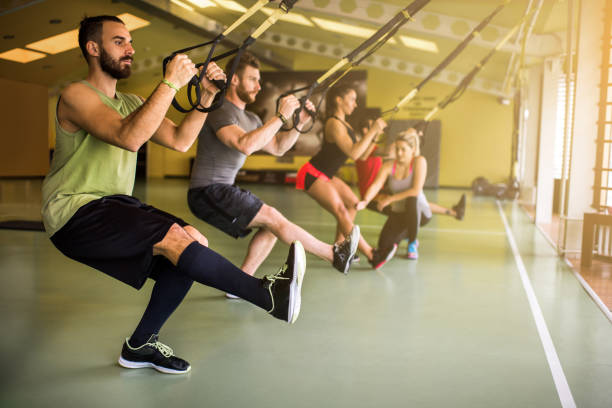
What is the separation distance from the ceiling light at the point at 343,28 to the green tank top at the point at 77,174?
10.5 metres

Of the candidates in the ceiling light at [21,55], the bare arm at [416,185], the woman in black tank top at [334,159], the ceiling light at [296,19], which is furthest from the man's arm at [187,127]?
the ceiling light at [21,55]

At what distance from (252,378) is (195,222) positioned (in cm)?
493

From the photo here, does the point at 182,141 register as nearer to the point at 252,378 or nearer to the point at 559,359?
the point at 252,378

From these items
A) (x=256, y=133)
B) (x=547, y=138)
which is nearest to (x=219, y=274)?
(x=256, y=133)

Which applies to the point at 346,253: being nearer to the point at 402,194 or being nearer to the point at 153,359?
the point at 153,359

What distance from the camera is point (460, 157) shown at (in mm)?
16578

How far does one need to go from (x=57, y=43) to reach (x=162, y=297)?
40.1ft

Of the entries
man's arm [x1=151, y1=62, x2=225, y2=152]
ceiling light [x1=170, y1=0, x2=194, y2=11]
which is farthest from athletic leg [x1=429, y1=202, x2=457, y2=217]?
ceiling light [x1=170, y1=0, x2=194, y2=11]

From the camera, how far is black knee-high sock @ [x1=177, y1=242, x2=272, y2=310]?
1.84 metres

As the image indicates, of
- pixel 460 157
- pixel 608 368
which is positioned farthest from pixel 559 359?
pixel 460 157

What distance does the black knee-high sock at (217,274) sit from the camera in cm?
184

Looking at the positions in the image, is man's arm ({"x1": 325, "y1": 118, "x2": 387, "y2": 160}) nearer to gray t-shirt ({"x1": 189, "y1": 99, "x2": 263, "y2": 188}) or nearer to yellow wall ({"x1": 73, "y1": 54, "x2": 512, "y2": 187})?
gray t-shirt ({"x1": 189, "y1": 99, "x2": 263, "y2": 188})

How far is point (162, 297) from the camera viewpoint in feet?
6.74

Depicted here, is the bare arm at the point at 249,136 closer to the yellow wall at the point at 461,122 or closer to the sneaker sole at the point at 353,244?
the sneaker sole at the point at 353,244
